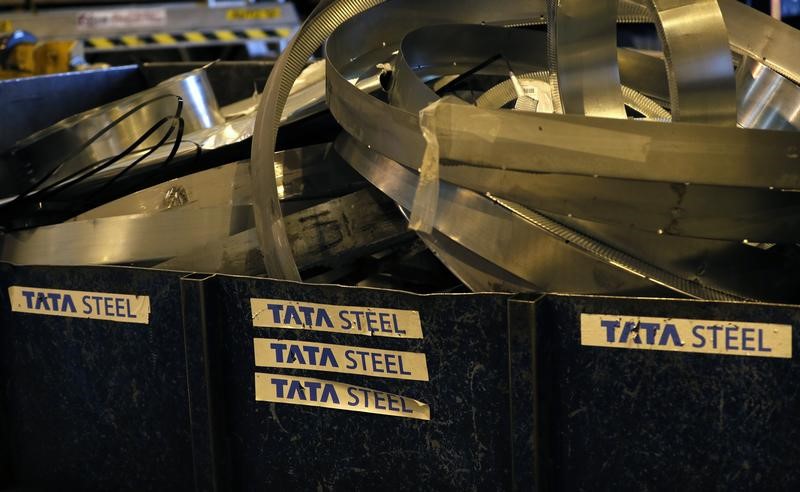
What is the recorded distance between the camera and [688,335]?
1.15m

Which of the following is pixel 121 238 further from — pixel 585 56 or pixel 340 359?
pixel 585 56

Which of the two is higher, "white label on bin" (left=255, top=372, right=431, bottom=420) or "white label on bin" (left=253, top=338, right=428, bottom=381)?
"white label on bin" (left=253, top=338, right=428, bottom=381)

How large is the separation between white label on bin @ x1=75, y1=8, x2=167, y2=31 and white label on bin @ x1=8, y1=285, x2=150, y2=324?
12.4 feet

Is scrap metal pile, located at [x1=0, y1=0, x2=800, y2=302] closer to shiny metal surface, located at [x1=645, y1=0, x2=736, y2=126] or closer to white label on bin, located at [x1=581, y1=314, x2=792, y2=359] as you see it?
shiny metal surface, located at [x1=645, y1=0, x2=736, y2=126]

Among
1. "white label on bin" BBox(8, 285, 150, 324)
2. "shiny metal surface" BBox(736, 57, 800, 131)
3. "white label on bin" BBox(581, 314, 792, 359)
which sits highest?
"shiny metal surface" BBox(736, 57, 800, 131)

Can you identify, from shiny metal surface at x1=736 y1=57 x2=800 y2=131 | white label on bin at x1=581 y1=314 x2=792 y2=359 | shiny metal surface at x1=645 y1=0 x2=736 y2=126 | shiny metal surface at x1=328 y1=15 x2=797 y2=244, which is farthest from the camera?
shiny metal surface at x1=736 y1=57 x2=800 y2=131

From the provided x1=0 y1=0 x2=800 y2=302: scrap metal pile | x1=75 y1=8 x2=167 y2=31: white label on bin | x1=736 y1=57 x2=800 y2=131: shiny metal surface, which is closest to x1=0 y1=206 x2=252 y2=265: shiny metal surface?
x1=0 y1=0 x2=800 y2=302: scrap metal pile

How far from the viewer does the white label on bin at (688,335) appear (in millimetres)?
1122

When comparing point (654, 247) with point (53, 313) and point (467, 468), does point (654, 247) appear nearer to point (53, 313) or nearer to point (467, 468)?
point (467, 468)

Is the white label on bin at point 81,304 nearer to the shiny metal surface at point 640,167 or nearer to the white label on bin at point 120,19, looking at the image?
the shiny metal surface at point 640,167

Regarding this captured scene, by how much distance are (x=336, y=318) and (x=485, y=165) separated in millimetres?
282

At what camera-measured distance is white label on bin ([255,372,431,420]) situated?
1308 millimetres

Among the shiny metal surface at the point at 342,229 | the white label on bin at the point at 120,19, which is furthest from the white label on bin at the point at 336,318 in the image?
the white label on bin at the point at 120,19

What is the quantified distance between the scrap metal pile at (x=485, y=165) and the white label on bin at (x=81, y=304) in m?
0.19
